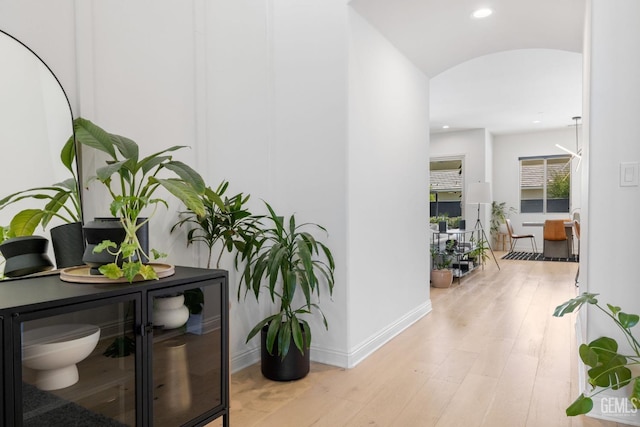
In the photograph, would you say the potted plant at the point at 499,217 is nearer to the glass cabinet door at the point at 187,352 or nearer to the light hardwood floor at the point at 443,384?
the light hardwood floor at the point at 443,384

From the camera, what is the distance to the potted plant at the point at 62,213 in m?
1.61

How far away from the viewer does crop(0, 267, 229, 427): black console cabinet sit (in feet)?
3.80

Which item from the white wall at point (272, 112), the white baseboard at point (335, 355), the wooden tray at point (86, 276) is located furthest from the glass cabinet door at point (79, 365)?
the white baseboard at point (335, 355)

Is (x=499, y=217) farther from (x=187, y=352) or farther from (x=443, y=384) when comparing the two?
(x=187, y=352)

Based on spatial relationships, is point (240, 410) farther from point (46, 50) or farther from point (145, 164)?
point (46, 50)

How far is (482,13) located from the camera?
314cm

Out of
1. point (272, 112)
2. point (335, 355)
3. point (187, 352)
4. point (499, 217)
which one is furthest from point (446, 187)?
point (187, 352)

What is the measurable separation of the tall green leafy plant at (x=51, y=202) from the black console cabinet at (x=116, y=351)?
216 millimetres

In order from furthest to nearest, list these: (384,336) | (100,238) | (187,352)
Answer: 1. (384,336)
2. (187,352)
3. (100,238)

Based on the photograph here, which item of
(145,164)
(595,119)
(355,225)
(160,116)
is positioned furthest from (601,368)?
(160,116)

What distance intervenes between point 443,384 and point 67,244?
2.13 m

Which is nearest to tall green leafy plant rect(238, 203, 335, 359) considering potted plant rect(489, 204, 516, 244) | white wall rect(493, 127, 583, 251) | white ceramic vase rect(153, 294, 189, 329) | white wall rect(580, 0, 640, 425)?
white ceramic vase rect(153, 294, 189, 329)

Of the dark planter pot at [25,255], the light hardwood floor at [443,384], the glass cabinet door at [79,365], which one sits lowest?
the light hardwood floor at [443,384]

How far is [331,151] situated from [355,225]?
1.75 feet
